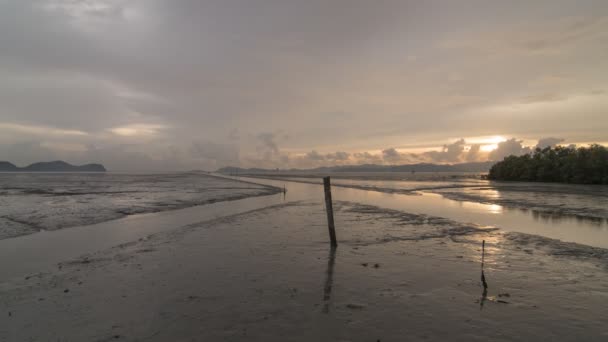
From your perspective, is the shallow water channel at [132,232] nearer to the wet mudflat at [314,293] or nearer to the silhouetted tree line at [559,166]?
the wet mudflat at [314,293]

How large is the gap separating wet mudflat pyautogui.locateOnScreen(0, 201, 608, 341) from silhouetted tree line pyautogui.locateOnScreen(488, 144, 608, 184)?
188 feet

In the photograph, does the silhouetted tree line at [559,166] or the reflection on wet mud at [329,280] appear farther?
the silhouetted tree line at [559,166]

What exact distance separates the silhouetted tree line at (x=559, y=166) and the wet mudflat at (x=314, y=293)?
57406 mm

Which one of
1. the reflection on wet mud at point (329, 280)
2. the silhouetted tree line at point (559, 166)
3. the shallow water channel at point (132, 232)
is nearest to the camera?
the reflection on wet mud at point (329, 280)

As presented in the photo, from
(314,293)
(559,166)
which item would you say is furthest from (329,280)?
(559,166)

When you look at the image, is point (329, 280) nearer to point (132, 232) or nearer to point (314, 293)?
point (314, 293)

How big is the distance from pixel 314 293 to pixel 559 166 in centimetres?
7695

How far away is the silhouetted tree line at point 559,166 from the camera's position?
54500mm

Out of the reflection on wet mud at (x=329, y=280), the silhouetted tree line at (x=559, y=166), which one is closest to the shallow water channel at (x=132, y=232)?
Result: the reflection on wet mud at (x=329, y=280)

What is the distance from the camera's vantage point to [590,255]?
1170 centimetres

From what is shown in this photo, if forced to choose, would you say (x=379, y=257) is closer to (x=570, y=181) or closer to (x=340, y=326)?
(x=340, y=326)

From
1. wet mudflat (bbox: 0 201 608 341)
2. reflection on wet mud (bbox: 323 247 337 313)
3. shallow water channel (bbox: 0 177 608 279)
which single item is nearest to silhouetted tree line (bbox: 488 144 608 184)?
shallow water channel (bbox: 0 177 608 279)

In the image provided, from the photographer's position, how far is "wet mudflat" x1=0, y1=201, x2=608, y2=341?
626 centimetres

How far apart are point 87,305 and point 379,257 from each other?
913 cm
